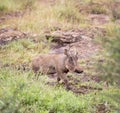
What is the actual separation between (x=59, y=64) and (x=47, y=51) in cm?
189

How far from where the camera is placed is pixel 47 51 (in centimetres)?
899

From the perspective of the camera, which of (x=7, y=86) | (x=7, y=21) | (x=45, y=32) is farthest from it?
(x=7, y=21)

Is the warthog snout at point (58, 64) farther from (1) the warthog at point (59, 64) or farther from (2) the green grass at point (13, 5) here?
(2) the green grass at point (13, 5)

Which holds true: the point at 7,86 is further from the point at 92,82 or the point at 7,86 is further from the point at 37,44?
the point at 37,44

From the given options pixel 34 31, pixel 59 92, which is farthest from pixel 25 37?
pixel 59 92

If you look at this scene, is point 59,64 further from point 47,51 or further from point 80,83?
point 47,51

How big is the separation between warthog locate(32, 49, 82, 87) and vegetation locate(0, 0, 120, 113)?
0.19 meters

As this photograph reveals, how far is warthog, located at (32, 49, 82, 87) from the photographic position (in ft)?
23.2

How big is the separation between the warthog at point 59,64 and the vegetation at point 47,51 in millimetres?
194

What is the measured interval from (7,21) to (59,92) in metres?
5.09

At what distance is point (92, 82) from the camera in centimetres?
737

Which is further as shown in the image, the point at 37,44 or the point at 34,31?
the point at 34,31

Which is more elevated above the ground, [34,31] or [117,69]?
[117,69]

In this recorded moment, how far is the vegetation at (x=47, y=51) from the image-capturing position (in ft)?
15.0
